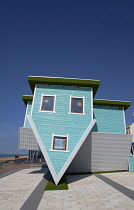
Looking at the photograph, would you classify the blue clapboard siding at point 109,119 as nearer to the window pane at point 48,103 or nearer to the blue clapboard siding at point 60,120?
the blue clapboard siding at point 60,120

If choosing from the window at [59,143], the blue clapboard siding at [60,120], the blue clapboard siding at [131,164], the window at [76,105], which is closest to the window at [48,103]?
the blue clapboard siding at [60,120]

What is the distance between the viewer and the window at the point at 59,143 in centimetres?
1181

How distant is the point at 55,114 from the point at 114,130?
8347 millimetres

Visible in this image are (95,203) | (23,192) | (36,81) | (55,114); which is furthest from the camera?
(36,81)

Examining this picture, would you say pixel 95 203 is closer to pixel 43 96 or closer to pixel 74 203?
pixel 74 203

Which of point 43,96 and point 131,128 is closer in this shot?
point 43,96

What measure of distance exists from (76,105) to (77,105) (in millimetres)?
86

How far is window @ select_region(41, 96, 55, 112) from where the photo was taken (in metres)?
13.1

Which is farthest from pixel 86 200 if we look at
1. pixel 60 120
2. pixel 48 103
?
pixel 48 103

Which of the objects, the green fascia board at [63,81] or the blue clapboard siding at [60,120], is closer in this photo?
the blue clapboard siding at [60,120]

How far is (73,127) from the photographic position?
12.4 meters

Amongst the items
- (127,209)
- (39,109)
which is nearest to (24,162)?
(39,109)

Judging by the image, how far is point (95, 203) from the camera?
24.3 feet

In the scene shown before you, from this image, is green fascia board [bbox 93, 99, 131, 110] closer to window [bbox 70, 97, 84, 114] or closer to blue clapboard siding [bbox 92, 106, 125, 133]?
blue clapboard siding [bbox 92, 106, 125, 133]
